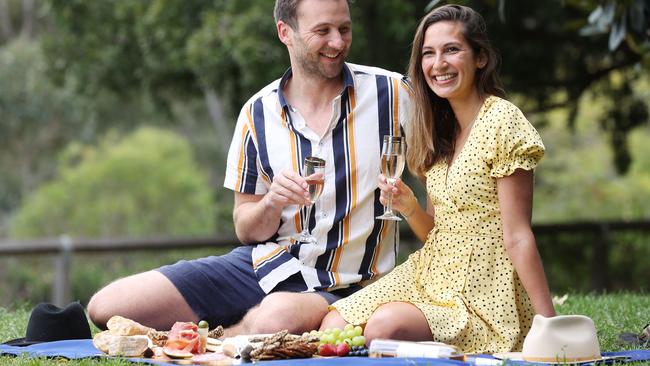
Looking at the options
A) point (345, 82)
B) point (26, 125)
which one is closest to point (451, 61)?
point (345, 82)

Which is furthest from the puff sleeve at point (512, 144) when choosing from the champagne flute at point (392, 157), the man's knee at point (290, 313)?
the man's knee at point (290, 313)

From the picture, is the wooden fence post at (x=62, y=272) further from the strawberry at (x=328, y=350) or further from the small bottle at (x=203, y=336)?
the strawberry at (x=328, y=350)

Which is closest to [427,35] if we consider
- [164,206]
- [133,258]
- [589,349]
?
[589,349]

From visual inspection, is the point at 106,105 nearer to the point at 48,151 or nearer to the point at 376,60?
the point at 48,151

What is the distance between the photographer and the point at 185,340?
436cm

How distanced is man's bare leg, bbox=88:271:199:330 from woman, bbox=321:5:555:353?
787 mm

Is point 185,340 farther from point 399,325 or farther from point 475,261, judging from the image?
point 475,261

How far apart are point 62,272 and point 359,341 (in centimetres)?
825

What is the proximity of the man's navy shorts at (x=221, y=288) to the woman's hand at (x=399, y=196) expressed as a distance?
0.61 m

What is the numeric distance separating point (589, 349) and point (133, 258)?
9445mm

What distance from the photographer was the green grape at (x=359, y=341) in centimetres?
422

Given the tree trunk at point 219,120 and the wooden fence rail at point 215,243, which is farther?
the tree trunk at point 219,120

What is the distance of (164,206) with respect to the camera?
17531mm

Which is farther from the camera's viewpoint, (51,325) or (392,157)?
(51,325)
